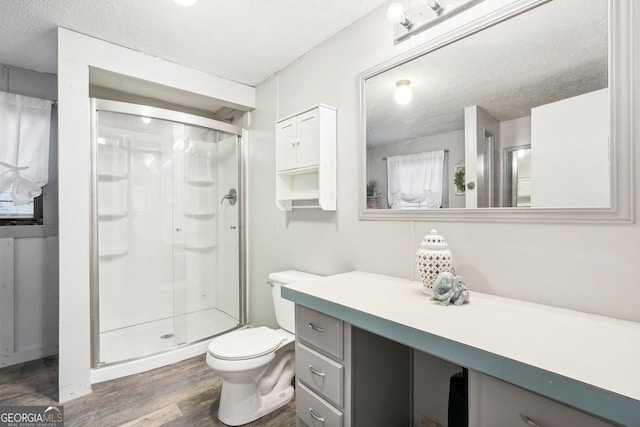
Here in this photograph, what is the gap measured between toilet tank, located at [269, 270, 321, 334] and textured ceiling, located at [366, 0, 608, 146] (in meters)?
1.04

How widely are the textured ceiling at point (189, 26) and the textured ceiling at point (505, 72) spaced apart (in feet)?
1.90

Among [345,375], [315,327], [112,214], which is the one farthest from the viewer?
[112,214]

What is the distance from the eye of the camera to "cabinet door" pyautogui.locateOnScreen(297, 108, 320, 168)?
190 centimetres

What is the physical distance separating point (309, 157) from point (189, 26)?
1.13m

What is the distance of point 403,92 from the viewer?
162 centimetres

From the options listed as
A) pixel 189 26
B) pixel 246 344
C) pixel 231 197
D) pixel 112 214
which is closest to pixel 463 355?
pixel 246 344

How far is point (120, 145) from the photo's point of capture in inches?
97.3

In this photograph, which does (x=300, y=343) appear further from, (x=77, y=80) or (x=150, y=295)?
(x=77, y=80)

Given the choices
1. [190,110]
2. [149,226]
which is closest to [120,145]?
[149,226]

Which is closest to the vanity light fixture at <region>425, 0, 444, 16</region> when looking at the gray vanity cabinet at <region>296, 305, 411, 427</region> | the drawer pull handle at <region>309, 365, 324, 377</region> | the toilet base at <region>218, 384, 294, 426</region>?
the gray vanity cabinet at <region>296, 305, 411, 427</region>

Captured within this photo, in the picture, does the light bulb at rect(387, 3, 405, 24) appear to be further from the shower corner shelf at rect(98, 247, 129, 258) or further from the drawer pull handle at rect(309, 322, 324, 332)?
the shower corner shelf at rect(98, 247, 129, 258)

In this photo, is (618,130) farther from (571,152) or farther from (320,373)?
(320,373)

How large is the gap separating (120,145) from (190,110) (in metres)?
0.96

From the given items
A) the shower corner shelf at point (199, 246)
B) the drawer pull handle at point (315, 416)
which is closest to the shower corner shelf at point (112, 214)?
the shower corner shelf at point (199, 246)
